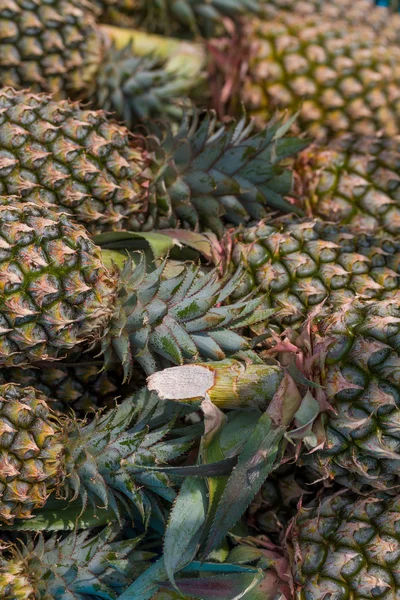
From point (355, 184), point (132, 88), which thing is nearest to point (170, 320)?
point (355, 184)

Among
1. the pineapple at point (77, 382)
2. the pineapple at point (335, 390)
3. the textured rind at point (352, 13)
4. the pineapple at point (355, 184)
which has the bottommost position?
the pineapple at point (77, 382)

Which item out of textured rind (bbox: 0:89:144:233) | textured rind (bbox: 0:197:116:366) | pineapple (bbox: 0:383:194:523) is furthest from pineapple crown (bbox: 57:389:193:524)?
textured rind (bbox: 0:89:144:233)

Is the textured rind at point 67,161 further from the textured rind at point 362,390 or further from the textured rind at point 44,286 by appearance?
the textured rind at point 362,390

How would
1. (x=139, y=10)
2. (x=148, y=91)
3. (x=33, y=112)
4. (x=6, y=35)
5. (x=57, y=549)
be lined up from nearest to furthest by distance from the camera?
1. (x=57, y=549)
2. (x=33, y=112)
3. (x=6, y=35)
4. (x=148, y=91)
5. (x=139, y=10)

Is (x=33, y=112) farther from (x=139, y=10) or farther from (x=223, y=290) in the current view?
(x=139, y=10)

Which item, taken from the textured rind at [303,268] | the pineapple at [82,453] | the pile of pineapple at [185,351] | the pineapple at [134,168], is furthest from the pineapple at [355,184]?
the pineapple at [82,453]

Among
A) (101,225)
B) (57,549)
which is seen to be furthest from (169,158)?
(57,549)

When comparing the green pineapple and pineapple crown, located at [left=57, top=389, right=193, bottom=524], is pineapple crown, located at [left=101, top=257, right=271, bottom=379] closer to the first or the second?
pineapple crown, located at [left=57, top=389, right=193, bottom=524]
